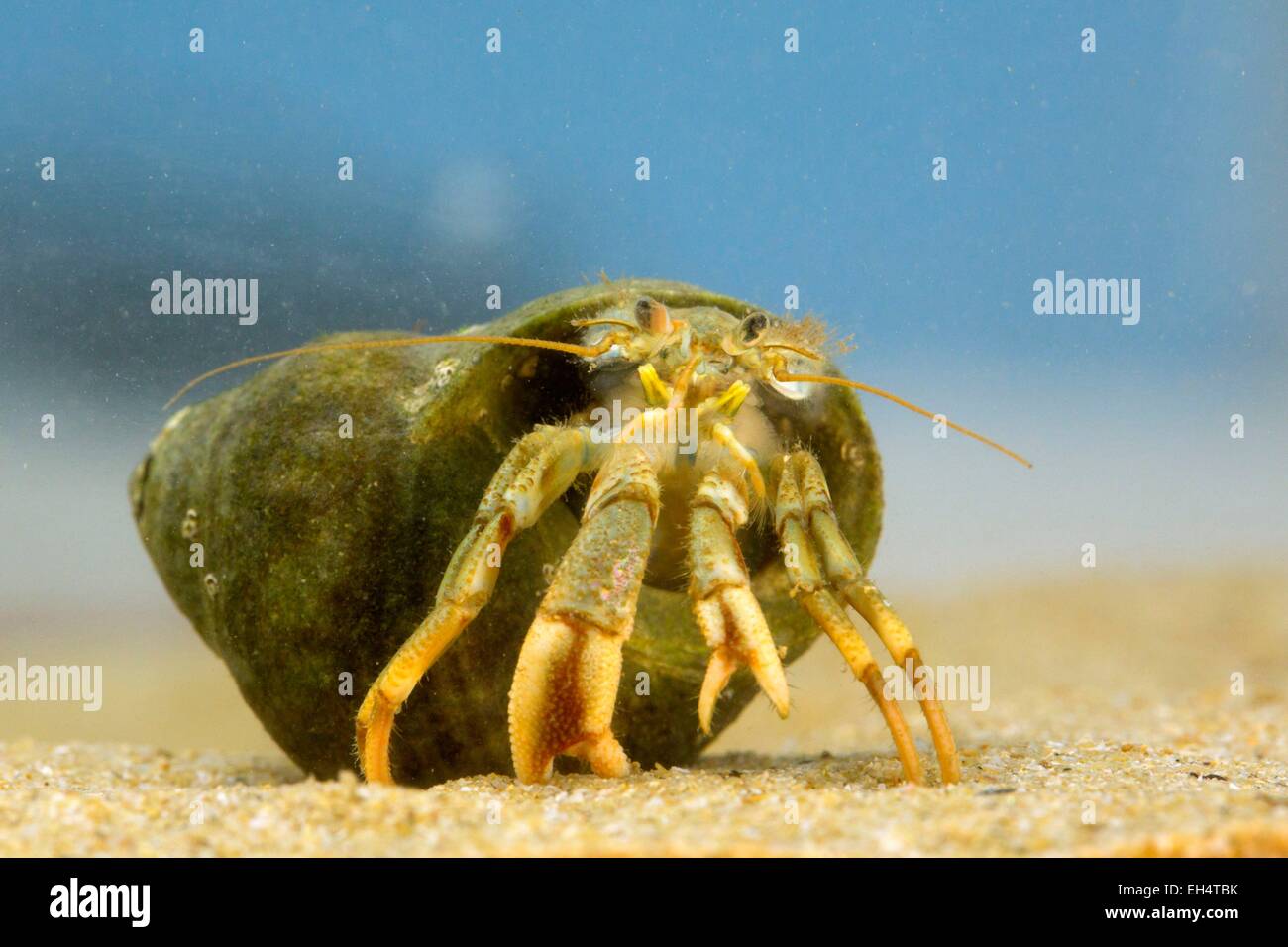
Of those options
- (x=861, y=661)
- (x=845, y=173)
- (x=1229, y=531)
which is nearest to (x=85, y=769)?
(x=861, y=661)

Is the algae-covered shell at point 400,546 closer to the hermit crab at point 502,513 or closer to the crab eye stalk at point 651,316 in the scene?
the hermit crab at point 502,513

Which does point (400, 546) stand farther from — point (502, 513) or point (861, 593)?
point (861, 593)

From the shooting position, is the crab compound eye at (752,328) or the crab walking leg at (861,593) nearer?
the crab walking leg at (861,593)

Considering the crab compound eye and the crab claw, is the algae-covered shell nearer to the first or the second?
the crab compound eye

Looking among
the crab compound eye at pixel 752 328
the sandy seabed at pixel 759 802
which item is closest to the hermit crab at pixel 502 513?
the crab compound eye at pixel 752 328

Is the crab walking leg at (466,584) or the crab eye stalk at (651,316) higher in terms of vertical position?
the crab eye stalk at (651,316)

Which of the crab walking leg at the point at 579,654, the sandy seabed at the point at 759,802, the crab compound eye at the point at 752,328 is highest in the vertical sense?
the crab compound eye at the point at 752,328

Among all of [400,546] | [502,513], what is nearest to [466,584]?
[502,513]
